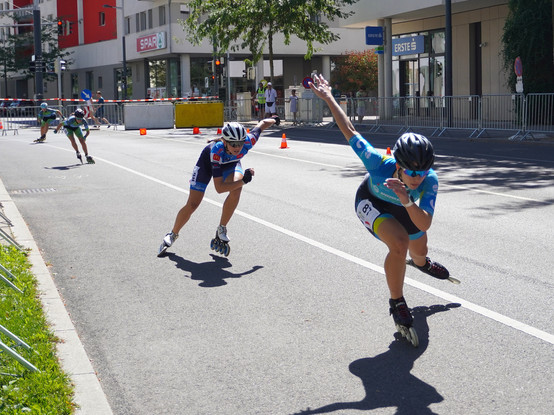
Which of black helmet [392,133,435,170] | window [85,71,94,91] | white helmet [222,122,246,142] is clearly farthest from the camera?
window [85,71,94,91]

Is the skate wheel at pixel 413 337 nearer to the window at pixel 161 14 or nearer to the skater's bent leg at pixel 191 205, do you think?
the skater's bent leg at pixel 191 205

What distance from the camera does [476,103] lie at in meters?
25.0

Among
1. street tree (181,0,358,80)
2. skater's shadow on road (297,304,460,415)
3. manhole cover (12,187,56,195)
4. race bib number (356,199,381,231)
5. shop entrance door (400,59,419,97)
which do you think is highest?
street tree (181,0,358,80)

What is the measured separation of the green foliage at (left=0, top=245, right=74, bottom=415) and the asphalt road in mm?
310

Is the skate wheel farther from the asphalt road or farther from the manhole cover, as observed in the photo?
the manhole cover

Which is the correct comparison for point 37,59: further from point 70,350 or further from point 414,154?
point 414,154

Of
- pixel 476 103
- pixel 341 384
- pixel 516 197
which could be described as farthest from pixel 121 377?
pixel 476 103

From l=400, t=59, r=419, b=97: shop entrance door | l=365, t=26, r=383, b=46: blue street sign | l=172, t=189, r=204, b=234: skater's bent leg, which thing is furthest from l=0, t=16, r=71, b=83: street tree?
l=172, t=189, r=204, b=234: skater's bent leg

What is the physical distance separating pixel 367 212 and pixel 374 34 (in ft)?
108

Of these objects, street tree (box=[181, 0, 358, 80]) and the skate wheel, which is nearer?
the skate wheel

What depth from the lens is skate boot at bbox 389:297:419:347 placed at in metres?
5.34

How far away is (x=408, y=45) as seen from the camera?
38.7 metres

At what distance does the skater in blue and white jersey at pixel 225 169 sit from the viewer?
803 cm

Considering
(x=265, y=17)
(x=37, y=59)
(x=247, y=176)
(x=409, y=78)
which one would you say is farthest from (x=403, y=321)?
(x=37, y=59)
